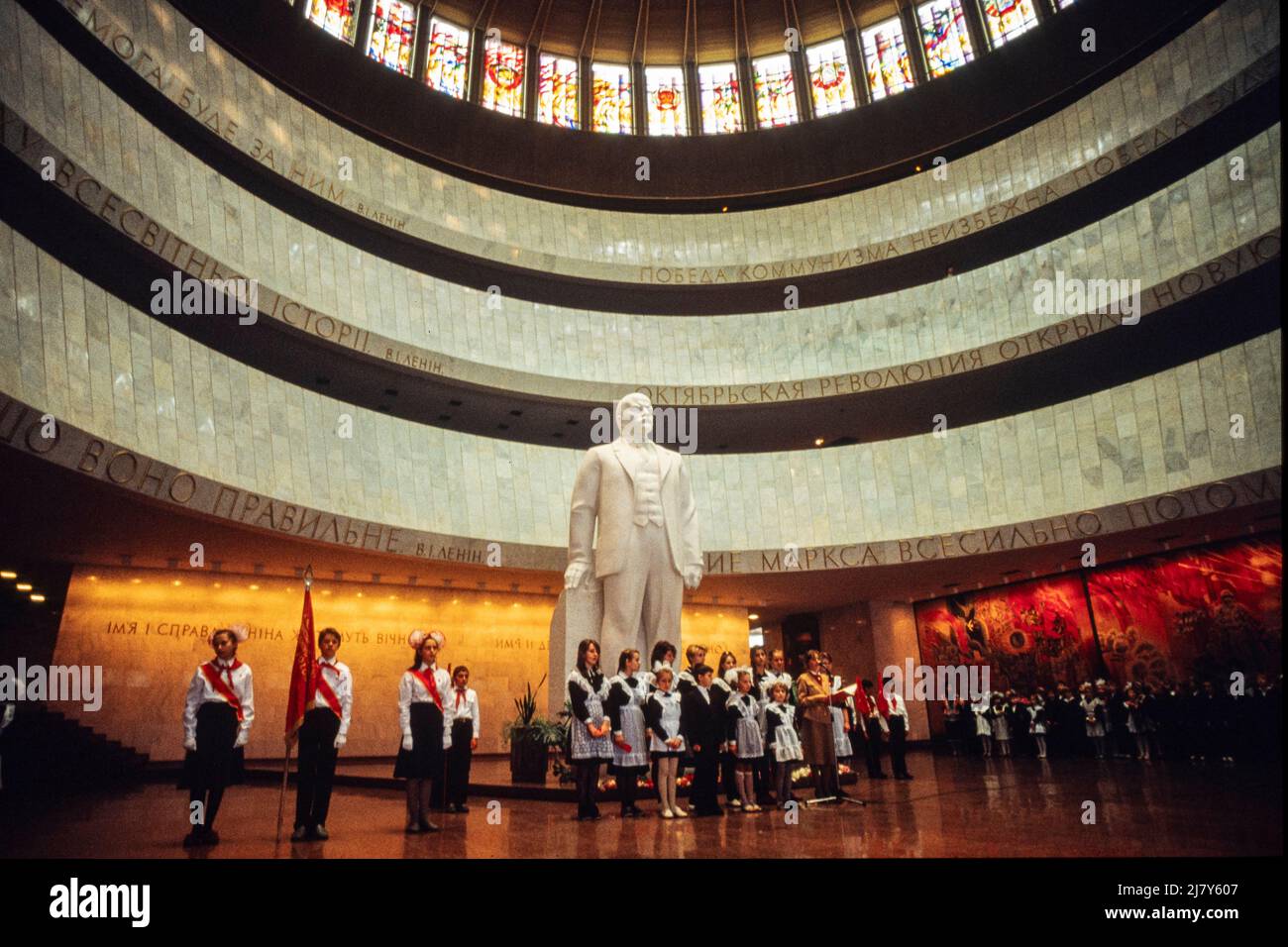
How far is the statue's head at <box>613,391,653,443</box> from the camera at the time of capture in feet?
30.0

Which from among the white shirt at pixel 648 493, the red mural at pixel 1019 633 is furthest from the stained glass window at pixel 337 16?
the red mural at pixel 1019 633

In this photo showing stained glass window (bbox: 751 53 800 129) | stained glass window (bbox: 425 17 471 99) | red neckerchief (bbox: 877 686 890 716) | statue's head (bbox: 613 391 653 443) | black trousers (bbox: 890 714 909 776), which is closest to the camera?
statue's head (bbox: 613 391 653 443)

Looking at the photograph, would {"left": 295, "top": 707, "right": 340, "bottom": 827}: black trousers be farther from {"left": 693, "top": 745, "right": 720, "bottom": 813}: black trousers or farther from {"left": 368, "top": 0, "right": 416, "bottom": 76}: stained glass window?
{"left": 368, "top": 0, "right": 416, "bottom": 76}: stained glass window

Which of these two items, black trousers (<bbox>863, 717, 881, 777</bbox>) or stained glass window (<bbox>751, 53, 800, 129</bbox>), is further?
stained glass window (<bbox>751, 53, 800, 129</bbox>)

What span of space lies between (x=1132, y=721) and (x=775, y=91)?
1662 cm

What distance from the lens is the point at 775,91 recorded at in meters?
21.0

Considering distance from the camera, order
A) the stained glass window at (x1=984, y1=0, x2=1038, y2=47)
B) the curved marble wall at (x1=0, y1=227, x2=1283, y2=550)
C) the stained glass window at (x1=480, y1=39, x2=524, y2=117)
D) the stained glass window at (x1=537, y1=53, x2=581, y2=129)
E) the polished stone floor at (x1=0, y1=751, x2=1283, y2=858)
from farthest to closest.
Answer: the stained glass window at (x1=537, y1=53, x2=581, y2=129) → the stained glass window at (x1=480, y1=39, x2=524, y2=117) → the stained glass window at (x1=984, y1=0, x2=1038, y2=47) → the curved marble wall at (x1=0, y1=227, x2=1283, y2=550) → the polished stone floor at (x1=0, y1=751, x2=1283, y2=858)

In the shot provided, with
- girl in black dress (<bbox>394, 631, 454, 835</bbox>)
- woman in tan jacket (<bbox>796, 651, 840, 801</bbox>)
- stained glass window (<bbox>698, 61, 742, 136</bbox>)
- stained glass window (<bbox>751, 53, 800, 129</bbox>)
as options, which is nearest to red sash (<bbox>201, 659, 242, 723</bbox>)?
girl in black dress (<bbox>394, 631, 454, 835</bbox>)

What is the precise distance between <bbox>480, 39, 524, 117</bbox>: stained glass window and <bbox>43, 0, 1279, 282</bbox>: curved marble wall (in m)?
2.70

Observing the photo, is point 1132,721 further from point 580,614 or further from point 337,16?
point 337,16

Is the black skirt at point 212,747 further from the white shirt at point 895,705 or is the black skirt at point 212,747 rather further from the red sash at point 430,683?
the white shirt at point 895,705

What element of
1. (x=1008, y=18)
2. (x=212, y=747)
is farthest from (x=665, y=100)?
(x=212, y=747)

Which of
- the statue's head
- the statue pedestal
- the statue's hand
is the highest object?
the statue's head
